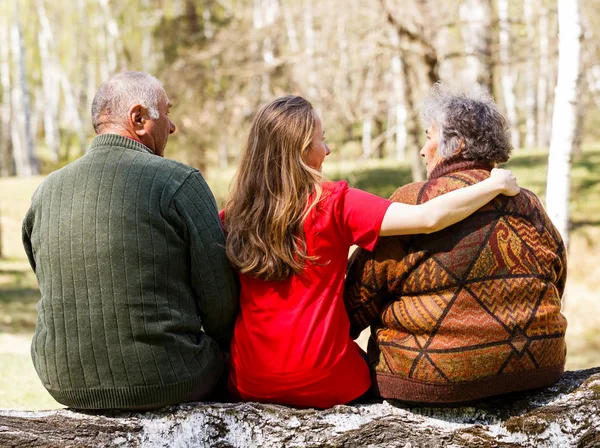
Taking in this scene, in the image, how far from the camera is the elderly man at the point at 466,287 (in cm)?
270

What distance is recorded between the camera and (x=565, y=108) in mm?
5715

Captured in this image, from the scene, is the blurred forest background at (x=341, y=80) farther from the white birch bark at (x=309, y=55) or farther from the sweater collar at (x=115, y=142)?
the sweater collar at (x=115, y=142)

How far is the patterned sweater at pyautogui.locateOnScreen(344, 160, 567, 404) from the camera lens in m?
2.70

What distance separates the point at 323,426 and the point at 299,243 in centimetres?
68

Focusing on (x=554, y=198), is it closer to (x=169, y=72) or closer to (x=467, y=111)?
(x=467, y=111)

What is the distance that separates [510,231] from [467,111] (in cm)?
47

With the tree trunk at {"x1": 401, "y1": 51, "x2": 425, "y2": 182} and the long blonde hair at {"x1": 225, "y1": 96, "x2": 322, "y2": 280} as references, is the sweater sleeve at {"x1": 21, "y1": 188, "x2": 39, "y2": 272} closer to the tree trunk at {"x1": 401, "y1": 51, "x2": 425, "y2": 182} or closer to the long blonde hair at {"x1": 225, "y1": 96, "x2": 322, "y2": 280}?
the long blonde hair at {"x1": 225, "y1": 96, "x2": 322, "y2": 280}

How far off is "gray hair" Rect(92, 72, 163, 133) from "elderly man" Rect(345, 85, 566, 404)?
103 centimetres

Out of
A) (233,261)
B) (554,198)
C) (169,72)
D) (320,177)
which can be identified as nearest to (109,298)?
(233,261)

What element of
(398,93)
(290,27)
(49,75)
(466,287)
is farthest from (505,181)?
(49,75)

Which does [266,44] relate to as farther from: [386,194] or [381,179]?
[386,194]

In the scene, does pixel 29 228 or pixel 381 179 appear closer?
pixel 29 228

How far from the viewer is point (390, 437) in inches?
110

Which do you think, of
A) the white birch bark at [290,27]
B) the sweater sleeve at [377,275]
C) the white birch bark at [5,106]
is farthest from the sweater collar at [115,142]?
the white birch bark at [5,106]
